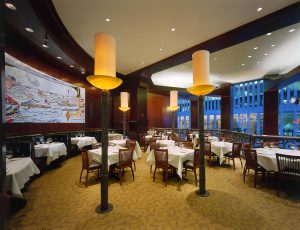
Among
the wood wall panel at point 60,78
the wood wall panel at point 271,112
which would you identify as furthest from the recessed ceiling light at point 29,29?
the wood wall panel at point 271,112

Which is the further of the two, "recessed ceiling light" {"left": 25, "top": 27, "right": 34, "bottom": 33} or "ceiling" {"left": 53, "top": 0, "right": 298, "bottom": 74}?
"recessed ceiling light" {"left": 25, "top": 27, "right": 34, "bottom": 33}

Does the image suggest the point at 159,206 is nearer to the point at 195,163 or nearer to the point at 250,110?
the point at 195,163

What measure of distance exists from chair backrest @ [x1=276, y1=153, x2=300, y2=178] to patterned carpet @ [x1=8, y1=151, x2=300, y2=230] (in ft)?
1.66

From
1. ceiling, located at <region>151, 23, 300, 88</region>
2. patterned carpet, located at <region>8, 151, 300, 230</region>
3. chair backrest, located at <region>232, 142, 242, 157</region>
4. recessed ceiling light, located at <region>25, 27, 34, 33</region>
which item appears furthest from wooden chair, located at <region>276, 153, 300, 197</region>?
recessed ceiling light, located at <region>25, 27, 34, 33</region>

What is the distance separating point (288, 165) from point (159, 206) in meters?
2.78

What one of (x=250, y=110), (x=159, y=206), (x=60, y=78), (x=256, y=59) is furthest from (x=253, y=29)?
(x=250, y=110)

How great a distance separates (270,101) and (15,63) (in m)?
12.0

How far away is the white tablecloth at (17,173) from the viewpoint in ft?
8.02

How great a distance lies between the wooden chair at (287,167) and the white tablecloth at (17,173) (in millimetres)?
4784

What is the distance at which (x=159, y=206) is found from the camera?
2.88 metres

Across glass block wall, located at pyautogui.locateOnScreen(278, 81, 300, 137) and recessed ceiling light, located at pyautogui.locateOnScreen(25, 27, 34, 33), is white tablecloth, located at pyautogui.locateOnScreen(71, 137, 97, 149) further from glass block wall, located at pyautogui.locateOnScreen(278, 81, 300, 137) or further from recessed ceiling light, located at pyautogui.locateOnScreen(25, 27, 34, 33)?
glass block wall, located at pyautogui.locateOnScreen(278, 81, 300, 137)

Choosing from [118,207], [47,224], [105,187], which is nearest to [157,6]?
[105,187]

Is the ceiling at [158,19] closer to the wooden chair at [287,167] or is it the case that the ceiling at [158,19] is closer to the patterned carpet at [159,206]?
the wooden chair at [287,167]

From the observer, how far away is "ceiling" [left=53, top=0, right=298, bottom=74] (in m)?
3.56
